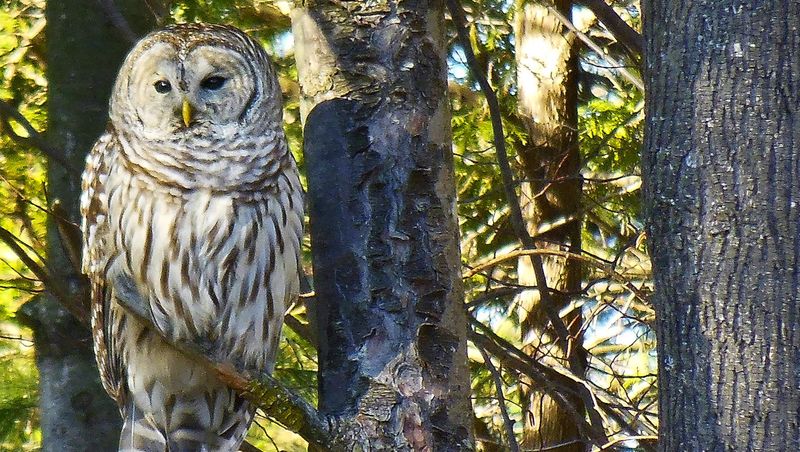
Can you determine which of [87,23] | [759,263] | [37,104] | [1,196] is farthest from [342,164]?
[37,104]

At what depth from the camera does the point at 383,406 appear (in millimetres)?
2680

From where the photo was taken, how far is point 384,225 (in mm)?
2838

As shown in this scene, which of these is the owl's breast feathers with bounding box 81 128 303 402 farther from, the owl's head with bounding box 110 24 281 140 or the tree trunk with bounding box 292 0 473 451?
the tree trunk with bounding box 292 0 473 451

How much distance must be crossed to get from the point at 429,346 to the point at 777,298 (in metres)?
0.96

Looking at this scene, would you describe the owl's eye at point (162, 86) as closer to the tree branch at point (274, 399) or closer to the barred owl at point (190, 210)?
the barred owl at point (190, 210)

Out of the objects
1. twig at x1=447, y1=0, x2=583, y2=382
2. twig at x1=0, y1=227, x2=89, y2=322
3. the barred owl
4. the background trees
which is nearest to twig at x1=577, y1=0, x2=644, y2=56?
the background trees

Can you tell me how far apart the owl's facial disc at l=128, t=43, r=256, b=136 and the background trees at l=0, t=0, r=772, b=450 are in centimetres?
15

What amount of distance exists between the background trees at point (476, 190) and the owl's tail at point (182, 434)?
0.41 m

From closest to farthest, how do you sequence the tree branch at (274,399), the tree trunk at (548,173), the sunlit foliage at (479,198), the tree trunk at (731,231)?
the tree trunk at (731,231) → the tree branch at (274,399) → the sunlit foliage at (479,198) → the tree trunk at (548,173)

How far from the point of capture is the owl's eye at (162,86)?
3.23m

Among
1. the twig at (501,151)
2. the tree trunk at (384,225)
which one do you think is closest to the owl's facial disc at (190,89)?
the tree trunk at (384,225)

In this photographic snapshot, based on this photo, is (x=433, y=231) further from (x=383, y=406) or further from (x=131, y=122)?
(x=131, y=122)

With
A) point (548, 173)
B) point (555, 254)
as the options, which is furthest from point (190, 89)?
point (548, 173)

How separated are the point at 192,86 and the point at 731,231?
1729 millimetres
